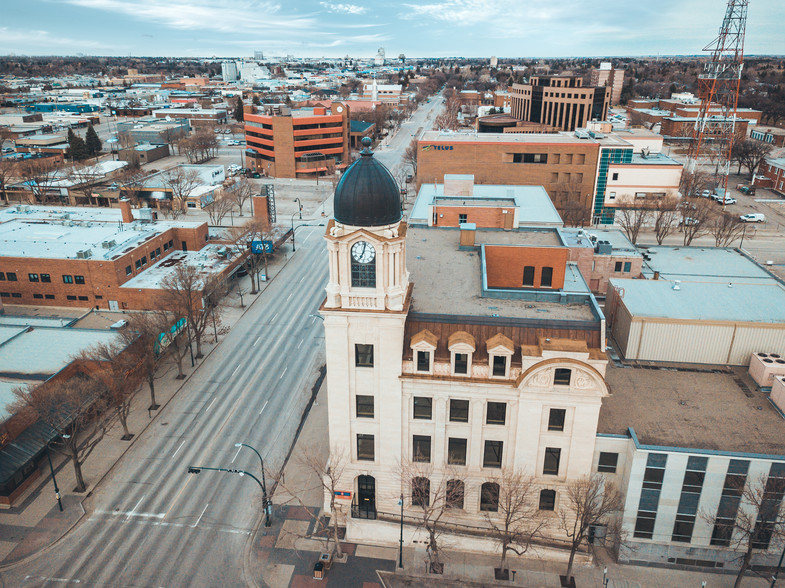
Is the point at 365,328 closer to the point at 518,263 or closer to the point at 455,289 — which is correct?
the point at 455,289

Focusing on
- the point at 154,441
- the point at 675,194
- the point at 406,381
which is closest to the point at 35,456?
the point at 154,441

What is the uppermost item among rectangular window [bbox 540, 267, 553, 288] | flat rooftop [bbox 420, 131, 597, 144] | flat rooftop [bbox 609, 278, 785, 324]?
flat rooftop [bbox 420, 131, 597, 144]

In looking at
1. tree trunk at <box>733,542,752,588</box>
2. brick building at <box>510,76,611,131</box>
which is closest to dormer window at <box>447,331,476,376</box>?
tree trunk at <box>733,542,752,588</box>

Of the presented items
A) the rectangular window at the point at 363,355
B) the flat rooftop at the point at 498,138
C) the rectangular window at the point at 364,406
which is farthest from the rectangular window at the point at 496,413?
the flat rooftop at the point at 498,138

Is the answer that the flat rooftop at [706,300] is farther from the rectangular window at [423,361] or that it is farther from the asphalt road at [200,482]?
the asphalt road at [200,482]

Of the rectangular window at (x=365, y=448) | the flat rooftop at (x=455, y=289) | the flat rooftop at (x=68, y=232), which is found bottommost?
the rectangular window at (x=365, y=448)

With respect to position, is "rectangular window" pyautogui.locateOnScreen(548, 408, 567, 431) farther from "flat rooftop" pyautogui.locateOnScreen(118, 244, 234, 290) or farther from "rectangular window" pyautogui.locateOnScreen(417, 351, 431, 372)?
"flat rooftop" pyautogui.locateOnScreen(118, 244, 234, 290)

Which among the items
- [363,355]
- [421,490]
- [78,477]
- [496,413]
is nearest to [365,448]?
[421,490]
